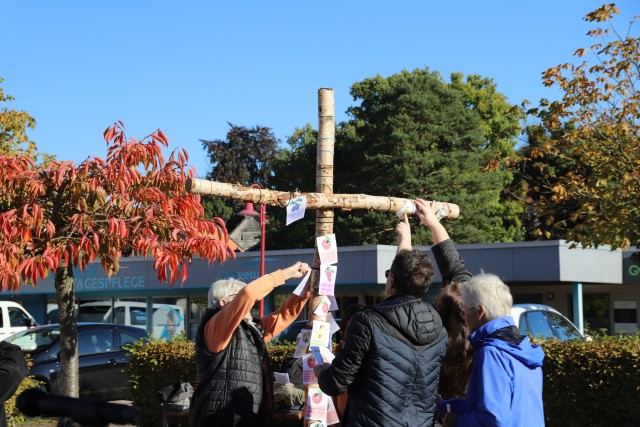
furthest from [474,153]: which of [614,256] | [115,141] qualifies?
[115,141]

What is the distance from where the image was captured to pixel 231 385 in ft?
17.1

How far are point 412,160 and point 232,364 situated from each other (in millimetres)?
41516

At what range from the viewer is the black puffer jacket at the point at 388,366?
444 centimetres

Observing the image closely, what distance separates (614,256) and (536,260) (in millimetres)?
3715

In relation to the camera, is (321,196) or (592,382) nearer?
(321,196)

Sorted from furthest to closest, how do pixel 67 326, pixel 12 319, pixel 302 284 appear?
1. pixel 12 319
2. pixel 67 326
3. pixel 302 284

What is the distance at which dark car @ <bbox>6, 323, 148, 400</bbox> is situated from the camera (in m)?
15.7

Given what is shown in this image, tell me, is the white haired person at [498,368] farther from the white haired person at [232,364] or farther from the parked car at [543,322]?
the parked car at [543,322]

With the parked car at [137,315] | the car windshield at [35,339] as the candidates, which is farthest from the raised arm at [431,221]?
the parked car at [137,315]

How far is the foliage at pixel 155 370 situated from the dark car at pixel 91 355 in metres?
4.69

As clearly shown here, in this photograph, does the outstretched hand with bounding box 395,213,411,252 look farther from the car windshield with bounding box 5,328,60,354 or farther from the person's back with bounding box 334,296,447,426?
the car windshield with bounding box 5,328,60,354

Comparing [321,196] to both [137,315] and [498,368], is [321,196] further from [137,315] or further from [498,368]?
[137,315]

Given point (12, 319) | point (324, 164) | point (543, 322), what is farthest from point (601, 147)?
point (12, 319)

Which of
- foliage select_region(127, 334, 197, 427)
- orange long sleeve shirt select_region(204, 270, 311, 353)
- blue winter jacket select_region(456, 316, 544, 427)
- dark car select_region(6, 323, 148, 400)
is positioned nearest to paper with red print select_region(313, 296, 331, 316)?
orange long sleeve shirt select_region(204, 270, 311, 353)
